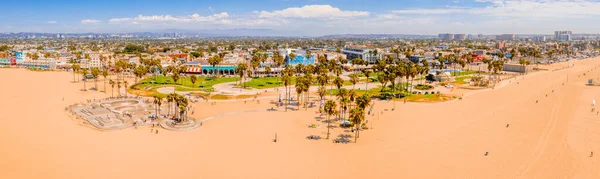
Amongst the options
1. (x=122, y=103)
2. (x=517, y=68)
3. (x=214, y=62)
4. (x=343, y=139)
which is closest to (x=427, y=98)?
(x=343, y=139)

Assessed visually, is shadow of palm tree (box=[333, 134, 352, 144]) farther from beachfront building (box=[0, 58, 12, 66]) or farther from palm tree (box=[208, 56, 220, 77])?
beachfront building (box=[0, 58, 12, 66])

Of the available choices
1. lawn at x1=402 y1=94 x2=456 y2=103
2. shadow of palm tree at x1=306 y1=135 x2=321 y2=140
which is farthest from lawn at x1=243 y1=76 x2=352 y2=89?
shadow of palm tree at x1=306 y1=135 x2=321 y2=140

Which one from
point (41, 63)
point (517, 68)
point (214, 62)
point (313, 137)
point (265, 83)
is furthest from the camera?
point (41, 63)

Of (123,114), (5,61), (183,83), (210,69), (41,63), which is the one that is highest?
(5,61)

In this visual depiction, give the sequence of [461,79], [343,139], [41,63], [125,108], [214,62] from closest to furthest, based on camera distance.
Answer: [343,139], [125,108], [461,79], [214,62], [41,63]

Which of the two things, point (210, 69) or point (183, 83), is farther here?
point (210, 69)

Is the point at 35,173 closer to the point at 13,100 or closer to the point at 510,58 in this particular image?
the point at 13,100

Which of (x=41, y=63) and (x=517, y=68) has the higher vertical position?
(x=41, y=63)

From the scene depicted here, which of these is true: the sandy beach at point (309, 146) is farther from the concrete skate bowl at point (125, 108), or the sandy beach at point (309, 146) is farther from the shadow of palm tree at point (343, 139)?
the concrete skate bowl at point (125, 108)

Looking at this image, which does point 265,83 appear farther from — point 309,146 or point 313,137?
point 309,146
